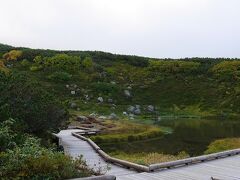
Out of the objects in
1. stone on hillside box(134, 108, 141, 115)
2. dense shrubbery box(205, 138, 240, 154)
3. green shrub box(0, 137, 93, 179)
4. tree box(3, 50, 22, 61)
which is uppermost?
tree box(3, 50, 22, 61)

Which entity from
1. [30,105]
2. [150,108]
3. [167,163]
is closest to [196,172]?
[167,163]

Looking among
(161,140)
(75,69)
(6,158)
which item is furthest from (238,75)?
(6,158)

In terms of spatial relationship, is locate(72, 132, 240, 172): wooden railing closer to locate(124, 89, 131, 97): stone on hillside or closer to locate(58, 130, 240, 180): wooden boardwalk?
locate(58, 130, 240, 180): wooden boardwalk

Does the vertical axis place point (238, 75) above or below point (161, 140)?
above

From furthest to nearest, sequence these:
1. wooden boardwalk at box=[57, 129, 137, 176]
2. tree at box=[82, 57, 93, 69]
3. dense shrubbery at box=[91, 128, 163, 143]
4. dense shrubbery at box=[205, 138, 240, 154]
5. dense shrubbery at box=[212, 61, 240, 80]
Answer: tree at box=[82, 57, 93, 69]
dense shrubbery at box=[212, 61, 240, 80]
dense shrubbery at box=[91, 128, 163, 143]
dense shrubbery at box=[205, 138, 240, 154]
wooden boardwalk at box=[57, 129, 137, 176]

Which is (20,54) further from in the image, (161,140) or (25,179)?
(25,179)

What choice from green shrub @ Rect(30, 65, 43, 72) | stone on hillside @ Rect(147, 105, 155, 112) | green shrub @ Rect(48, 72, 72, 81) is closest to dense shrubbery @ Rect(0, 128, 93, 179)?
stone on hillside @ Rect(147, 105, 155, 112)

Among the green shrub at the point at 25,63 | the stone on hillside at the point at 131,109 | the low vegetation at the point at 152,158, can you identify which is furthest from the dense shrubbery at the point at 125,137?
the green shrub at the point at 25,63

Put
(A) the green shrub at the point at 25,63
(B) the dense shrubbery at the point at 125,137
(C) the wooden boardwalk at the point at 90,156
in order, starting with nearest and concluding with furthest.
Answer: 1. (C) the wooden boardwalk at the point at 90,156
2. (B) the dense shrubbery at the point at 125,137
3. (A) the green shrub at the point at 25,63

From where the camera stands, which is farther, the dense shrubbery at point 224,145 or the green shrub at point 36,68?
the green shrub at point 36,68

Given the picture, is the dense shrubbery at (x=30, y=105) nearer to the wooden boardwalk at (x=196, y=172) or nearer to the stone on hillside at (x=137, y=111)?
the wooden boardwalk at (x=196, y=172)

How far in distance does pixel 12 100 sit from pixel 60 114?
538cm

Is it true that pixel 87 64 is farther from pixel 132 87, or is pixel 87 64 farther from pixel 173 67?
pixel 173 67

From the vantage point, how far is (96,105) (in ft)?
246
